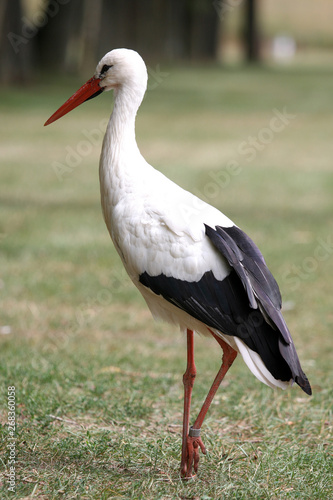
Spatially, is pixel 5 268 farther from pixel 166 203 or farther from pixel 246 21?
pixel 246 21

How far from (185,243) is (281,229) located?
530 cm

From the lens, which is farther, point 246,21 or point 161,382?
point 246,21

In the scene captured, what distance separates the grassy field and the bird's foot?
0.20 ft

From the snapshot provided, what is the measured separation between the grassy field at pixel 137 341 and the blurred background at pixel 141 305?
0.01m

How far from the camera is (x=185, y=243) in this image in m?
3.37

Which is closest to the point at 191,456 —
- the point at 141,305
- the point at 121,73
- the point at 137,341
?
the point at 121,73

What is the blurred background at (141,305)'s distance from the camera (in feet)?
11.7

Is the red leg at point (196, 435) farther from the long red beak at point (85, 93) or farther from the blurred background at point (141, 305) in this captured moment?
the long red beak at point (85, 93)

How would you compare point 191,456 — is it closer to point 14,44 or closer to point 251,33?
point 14,44

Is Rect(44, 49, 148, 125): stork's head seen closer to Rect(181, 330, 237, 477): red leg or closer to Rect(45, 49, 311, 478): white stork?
Rect(45, 49, 311, 478): white stork

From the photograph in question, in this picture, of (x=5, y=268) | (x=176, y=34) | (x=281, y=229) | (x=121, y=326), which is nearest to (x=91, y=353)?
(x=121, y=326)

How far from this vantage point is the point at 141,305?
645 cm

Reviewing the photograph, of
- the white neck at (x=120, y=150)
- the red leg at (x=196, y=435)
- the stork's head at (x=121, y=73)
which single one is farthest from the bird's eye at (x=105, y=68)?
the red leg at (x=196, y=435)

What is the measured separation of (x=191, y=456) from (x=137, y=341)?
2352mm
